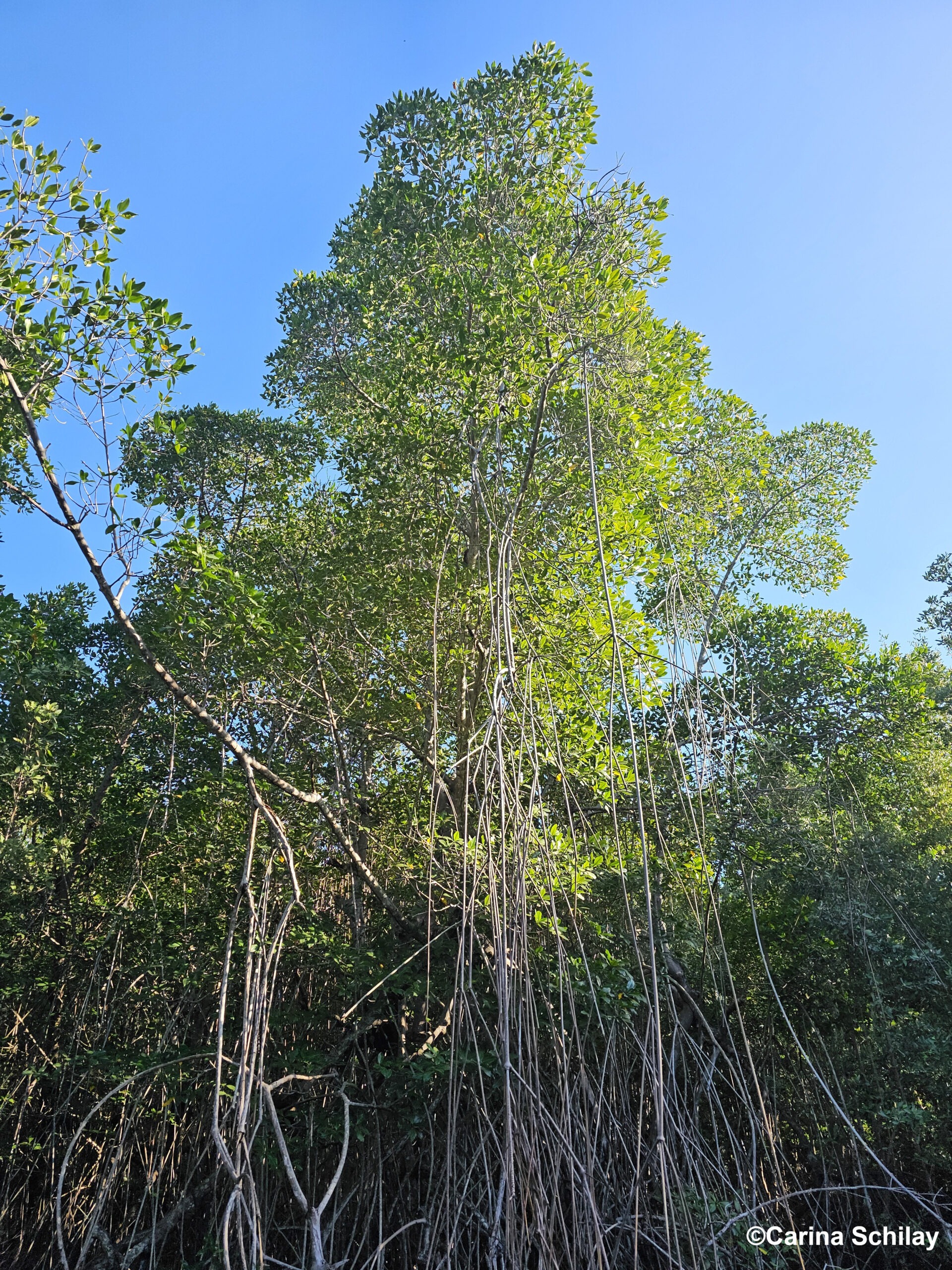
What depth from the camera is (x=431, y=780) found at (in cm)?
280

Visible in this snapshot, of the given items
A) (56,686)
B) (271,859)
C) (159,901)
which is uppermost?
(56,686)

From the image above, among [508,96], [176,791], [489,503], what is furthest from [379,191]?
[176,791]

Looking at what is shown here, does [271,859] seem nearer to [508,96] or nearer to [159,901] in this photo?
[159,901]

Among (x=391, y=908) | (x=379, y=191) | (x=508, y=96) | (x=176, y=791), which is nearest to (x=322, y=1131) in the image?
(x=391, y=908)

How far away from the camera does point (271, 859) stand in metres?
2.21

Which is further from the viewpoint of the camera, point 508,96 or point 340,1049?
point 508,96

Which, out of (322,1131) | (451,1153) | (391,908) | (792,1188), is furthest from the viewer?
(792,1188)

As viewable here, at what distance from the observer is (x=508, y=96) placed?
3.82 m

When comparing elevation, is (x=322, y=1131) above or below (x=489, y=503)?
below

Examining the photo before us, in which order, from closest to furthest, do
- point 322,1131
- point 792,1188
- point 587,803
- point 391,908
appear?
point 322,1131, point 391,908, point 792,1188, point 587,803

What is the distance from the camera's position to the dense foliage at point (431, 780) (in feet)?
9.37

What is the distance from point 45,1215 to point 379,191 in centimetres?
583

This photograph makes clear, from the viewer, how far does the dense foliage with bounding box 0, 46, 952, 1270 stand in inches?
112

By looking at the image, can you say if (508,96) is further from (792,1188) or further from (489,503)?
(792,1188)
